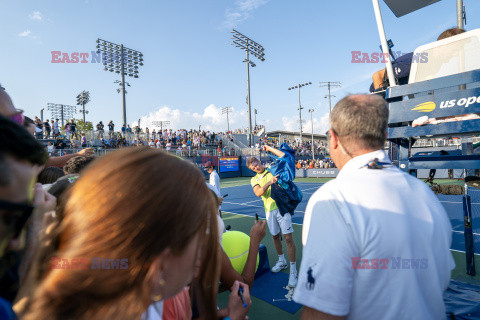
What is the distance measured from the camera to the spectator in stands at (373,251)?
1255 millimetres

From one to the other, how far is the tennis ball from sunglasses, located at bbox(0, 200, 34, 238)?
3256 mm

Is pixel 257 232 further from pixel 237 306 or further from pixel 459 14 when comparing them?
pixel 459 14

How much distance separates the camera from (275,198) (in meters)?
4.76

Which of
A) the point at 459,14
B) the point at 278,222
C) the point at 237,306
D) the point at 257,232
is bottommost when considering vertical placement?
the point at 278,222

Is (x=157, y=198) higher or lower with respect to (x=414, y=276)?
higher

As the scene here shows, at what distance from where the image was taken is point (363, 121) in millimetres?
1531

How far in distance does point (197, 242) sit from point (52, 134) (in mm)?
25192

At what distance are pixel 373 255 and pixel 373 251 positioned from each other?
0.07 ft

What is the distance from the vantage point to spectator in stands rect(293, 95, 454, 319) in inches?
49.4

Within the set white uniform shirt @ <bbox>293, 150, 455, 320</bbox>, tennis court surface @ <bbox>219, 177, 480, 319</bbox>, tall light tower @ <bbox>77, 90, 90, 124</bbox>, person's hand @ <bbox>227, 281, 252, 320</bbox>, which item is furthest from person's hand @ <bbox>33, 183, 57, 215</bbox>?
tall light tower @ <bbox>77, 90, 90, 124</bbox>

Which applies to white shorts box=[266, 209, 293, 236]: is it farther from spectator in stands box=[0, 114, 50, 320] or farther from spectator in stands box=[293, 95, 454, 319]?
spectator in stands box=[0, 114, 50, 320]

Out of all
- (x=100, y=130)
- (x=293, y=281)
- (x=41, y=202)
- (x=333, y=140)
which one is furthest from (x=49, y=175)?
(x=100, y=130)

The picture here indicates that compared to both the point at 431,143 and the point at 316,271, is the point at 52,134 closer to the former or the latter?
the point at 316,271

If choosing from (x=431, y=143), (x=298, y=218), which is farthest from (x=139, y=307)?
(x=431, y=143)
